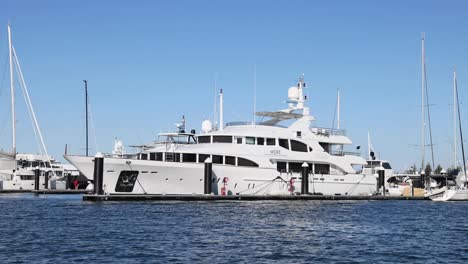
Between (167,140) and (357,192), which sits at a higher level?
(167,140)

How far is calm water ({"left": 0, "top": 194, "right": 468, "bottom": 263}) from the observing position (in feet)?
68.9

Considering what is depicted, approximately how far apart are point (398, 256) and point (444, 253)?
6.60 feet

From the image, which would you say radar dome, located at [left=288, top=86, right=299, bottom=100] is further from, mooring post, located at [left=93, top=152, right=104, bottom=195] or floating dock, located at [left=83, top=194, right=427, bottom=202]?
mooring post, located at [left=93, top=152, right=104, bottom=195]

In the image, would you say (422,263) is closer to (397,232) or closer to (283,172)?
(397,232)

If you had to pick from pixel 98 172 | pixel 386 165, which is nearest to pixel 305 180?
pixel 98 172

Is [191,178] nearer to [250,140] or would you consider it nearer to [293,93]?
[250,140]

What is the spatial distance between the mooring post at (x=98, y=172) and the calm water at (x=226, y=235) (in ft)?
15.1

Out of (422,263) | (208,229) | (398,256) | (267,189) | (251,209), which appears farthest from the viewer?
(267,189)

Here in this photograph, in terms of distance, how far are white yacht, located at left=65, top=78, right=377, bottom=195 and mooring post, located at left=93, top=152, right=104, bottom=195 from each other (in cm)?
137

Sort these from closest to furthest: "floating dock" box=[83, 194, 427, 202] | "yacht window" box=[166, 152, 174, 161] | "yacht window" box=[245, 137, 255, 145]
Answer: "floating dock" box=[83, 194, 427, 202]
"yacht window" box=[166, 152, 174, 161]
"yacht window" box=[245, 137, 255, 145]

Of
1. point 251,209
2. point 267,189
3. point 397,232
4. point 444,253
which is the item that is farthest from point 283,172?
point 444,253

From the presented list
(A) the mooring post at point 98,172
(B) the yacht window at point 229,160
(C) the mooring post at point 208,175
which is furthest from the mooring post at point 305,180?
(A) the mooring post at point 98,172

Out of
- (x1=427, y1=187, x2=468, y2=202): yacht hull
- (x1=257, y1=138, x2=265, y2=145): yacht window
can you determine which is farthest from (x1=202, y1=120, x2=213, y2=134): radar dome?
(x1=427, y1=187, x2=468, y2=202): yacht hull

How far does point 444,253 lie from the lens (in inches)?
894
